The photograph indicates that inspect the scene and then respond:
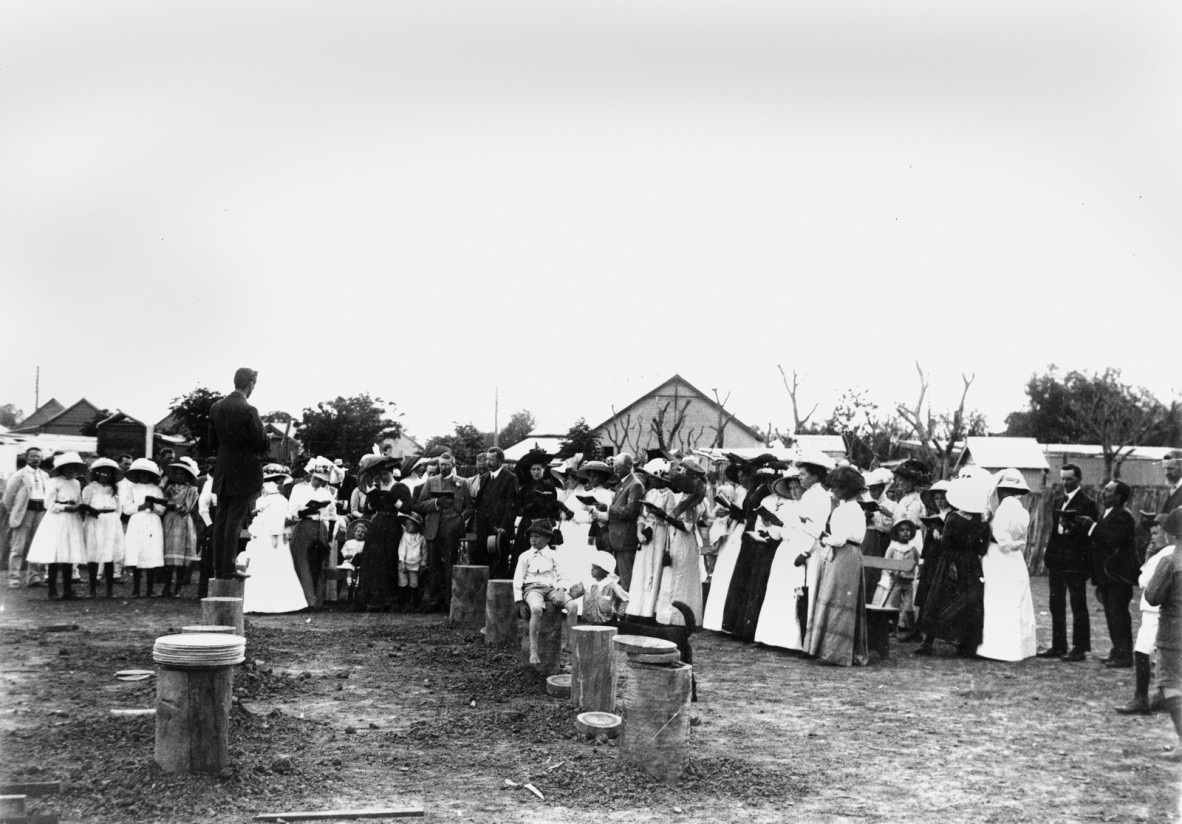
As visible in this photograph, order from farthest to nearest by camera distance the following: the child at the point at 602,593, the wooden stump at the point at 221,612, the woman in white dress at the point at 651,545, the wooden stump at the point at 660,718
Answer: the woman in white dress at the point at 651,545 < the child at the point at 602,593 < the wooden stump at the point at 221,612 < the wooden stump at the point at 660,718

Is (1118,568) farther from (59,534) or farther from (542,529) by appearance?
(59,534)

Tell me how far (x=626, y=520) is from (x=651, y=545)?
1.73 ft

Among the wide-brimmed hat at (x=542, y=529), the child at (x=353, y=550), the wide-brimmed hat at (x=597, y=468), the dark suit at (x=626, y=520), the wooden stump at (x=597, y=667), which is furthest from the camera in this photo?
the child at (x=353, y=550)

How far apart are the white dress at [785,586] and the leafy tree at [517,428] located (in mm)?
58997

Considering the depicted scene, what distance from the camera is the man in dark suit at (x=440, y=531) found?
1254cm

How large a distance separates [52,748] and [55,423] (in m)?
51.6

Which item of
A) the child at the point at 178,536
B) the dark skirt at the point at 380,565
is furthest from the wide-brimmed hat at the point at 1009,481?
the child at the point at 178,536

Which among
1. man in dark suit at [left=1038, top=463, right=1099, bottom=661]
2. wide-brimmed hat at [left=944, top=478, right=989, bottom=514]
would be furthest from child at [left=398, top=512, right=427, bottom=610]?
man in dark suit at [left=1038, top=463, right=1099, bottom=661]

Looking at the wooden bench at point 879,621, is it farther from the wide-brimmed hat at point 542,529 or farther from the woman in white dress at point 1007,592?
the wide-brimmed hat at point 542,529

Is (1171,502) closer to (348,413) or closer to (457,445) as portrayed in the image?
(348,413)

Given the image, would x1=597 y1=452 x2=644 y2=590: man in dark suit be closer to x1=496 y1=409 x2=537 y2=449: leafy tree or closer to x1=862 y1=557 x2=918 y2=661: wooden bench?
x1=862 y1=557 x2=918 y2=661: wooden bench

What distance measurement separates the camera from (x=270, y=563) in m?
11.9

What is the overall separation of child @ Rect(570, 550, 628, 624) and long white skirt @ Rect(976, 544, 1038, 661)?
4.15m

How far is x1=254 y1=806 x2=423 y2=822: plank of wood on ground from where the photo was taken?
14.6 feet
